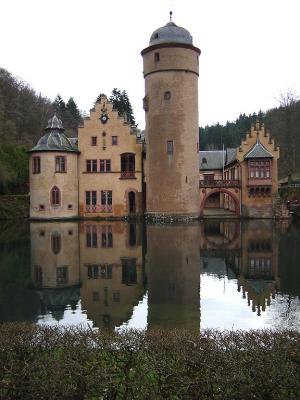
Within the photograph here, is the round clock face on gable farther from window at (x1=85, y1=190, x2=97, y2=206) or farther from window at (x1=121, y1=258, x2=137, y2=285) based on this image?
window at (x1=121, y1=258, x2=137, y2=285)

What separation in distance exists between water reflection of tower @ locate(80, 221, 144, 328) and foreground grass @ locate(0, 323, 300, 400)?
3.75 meters

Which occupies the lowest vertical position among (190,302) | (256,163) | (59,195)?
(190,302)

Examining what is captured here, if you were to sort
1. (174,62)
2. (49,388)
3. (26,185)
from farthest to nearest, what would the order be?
(26,185)
(174,62)
(49,388)

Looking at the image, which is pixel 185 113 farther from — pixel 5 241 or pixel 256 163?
pixel 5 241

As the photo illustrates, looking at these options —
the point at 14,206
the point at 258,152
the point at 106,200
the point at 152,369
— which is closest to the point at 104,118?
the point at 106,200

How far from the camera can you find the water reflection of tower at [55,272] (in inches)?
441

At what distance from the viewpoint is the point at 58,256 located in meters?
17.9

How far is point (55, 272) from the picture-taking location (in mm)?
14844

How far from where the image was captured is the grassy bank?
42.4 m

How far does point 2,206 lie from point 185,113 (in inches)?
799

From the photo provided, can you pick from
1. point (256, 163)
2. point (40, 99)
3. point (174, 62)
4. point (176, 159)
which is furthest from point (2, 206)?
point (40, 99)

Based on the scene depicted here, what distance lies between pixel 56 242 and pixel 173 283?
37.2 feet

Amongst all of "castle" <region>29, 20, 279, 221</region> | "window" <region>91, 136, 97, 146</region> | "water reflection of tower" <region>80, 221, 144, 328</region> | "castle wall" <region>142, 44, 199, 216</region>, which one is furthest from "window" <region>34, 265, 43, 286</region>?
"window" <region>91, 136, 97, 146</region>

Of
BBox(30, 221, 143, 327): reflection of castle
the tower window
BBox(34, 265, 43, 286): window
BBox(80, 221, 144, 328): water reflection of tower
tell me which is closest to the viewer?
BBox(80, 221, 144, 328): water reflection of tower
